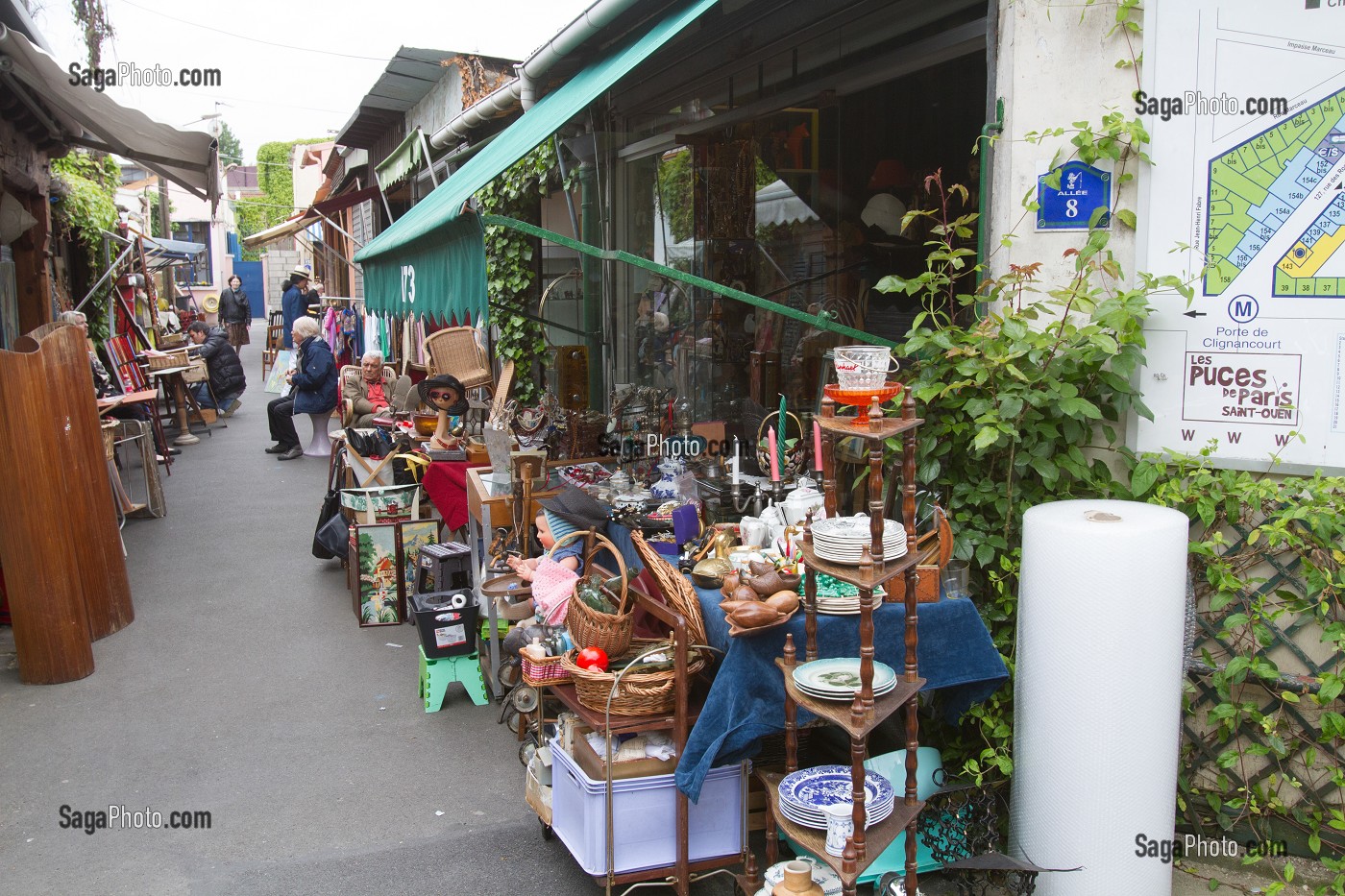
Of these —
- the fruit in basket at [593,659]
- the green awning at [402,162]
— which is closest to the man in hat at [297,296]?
the green awning at [402,162]

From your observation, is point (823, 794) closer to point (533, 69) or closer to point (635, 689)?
point (635, 689)

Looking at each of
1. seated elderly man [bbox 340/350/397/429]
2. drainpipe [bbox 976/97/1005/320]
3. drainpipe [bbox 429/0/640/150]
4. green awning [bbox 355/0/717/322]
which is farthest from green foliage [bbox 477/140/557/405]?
drainpipe [bbox 976/97/1005/320]

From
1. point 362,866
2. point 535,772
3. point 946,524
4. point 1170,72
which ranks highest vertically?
point 1170,72

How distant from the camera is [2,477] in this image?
577 centimetres

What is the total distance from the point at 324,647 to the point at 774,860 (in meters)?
3.93

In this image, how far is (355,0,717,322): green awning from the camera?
500 cm

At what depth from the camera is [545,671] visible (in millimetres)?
4086

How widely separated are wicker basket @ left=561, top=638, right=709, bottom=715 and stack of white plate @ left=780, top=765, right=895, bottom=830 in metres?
0.51

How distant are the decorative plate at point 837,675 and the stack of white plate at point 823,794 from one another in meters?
0.31

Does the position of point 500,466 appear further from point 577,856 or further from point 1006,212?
point 1006,212

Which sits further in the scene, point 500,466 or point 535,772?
point 500,466

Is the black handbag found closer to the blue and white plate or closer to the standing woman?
the blue and white plate

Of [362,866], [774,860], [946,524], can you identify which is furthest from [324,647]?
[946,524]

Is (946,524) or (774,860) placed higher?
(946,524)
